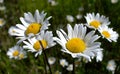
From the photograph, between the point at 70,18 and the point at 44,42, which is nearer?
the point at 44,42

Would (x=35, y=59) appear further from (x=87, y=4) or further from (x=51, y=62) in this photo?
(x=87, y=4)

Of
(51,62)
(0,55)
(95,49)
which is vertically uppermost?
(0,55)

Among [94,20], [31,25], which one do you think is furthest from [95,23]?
[31,25]

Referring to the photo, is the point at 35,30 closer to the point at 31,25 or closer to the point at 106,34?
the point at 31,25

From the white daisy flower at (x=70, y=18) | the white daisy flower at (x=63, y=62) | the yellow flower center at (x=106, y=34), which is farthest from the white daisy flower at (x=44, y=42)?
the white daisy flower at (x=70, y=18)

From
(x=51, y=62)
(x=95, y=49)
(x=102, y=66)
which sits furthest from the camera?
(x=51, y=62)

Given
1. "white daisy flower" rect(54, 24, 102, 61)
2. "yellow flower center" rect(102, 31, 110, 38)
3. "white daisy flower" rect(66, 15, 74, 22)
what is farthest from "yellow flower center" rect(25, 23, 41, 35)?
"white daisy flower" rect(66, 15, 74, 22)

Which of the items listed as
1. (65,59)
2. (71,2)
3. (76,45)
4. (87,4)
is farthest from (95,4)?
(76,45)
